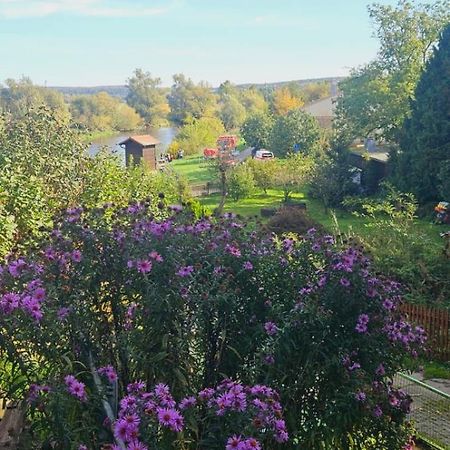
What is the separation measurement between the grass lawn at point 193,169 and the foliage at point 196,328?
29.6 m

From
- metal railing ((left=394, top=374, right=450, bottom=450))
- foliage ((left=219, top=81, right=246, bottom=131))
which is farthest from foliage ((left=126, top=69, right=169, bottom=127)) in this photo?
metal railing ((left=394, top=374, right=450, bottom=450))

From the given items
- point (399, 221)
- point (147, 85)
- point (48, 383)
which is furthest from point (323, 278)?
point (147, 85)

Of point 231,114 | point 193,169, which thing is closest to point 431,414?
point 193,169

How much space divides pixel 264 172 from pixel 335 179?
6.03 m

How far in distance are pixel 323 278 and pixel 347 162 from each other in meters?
21.3

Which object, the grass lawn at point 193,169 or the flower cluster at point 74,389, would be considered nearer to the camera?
the flower cluster at point 74,389

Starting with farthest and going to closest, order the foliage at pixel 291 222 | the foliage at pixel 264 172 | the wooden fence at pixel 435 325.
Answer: the foliage at pixel 264 172 < the foliage at pixel 291 222 < the wooden fence at pixel 435 325

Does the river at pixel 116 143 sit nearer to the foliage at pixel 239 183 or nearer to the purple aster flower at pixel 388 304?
the foliage at pixel 239 183

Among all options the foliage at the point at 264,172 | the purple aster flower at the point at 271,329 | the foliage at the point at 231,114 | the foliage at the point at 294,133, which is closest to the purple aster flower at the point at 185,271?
the purple aster flower at the point at 271,329

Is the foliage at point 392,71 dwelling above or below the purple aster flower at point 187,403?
above

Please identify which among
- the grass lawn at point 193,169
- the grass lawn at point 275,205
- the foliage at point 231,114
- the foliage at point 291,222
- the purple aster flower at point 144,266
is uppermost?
the foliage at point 231,114

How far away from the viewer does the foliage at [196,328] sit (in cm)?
358

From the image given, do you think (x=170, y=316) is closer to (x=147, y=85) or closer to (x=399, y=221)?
(x=399, y=221)

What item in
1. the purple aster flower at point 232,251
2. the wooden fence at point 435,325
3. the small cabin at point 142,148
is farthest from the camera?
the small cabin at point 142,148
